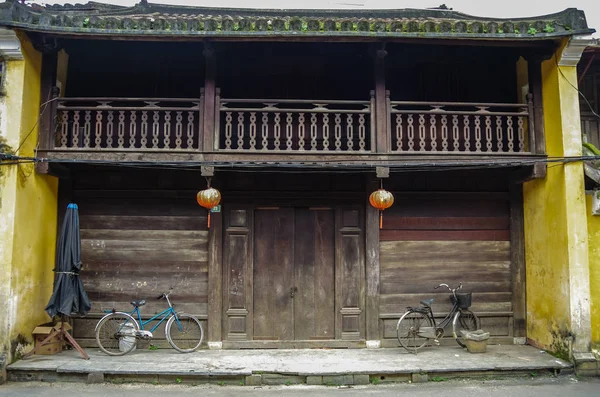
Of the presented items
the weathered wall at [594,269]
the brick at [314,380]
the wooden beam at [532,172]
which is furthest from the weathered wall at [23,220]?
the weathered wall at [594,269]

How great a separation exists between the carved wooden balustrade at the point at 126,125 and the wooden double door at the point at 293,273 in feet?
6.19

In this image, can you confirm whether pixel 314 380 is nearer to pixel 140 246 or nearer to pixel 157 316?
pixel 157 316

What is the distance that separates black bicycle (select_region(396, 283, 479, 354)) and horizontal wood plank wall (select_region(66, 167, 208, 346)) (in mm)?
3932

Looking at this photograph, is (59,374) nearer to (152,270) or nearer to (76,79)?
(152,270)

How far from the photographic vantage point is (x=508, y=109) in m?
9.48

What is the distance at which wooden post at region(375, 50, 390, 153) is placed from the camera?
7.98m

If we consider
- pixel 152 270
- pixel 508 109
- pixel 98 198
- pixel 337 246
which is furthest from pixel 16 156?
pixel 508 109

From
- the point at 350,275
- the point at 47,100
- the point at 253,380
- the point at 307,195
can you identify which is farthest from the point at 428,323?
the point at 47,100

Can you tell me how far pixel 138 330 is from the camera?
26.2 feet

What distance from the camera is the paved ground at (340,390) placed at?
6.61 m

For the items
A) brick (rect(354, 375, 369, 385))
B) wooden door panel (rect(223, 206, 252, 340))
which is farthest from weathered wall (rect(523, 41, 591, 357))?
wooden door panel (rect(223, 206, 252, 340))

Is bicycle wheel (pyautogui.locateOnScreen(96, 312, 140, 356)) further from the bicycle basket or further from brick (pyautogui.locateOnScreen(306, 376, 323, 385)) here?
the bicycle basket

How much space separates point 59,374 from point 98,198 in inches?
132

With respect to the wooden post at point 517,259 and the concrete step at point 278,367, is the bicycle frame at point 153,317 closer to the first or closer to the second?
the concrete step at point 278,367
